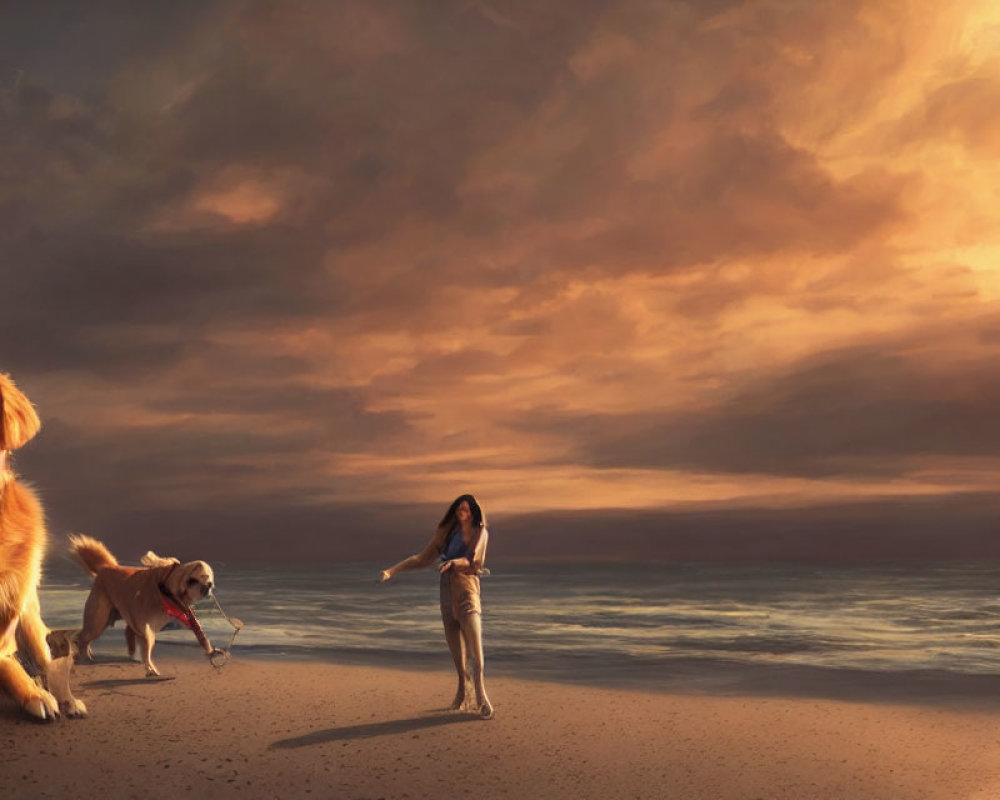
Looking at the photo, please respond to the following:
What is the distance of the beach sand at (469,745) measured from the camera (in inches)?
209

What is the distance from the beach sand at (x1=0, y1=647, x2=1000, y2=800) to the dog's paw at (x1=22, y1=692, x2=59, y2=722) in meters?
0.09

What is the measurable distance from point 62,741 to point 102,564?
475 cm

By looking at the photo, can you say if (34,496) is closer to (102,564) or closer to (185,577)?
(185,577)

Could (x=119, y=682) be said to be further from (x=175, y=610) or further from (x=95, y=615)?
(x=95, y=615)

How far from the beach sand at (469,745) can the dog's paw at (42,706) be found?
0.09 metres

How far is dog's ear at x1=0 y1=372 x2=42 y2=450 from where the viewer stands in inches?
172

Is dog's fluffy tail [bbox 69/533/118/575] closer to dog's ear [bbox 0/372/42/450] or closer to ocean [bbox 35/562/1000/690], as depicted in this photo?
ocean [bbox 35/562/1000/690]

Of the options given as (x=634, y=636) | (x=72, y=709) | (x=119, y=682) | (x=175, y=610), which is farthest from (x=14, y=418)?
(x=634, y=636)

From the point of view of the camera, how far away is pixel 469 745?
653cm

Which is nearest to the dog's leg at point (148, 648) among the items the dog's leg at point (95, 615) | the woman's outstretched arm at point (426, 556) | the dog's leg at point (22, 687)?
the dog's leg at point (95, 615)

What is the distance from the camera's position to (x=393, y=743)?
648 cm

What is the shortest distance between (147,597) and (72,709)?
140 inches

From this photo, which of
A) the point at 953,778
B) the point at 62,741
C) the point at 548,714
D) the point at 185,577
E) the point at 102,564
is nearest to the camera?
the point at 62,741

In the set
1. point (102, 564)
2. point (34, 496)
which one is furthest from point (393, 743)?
point (102, 564)
